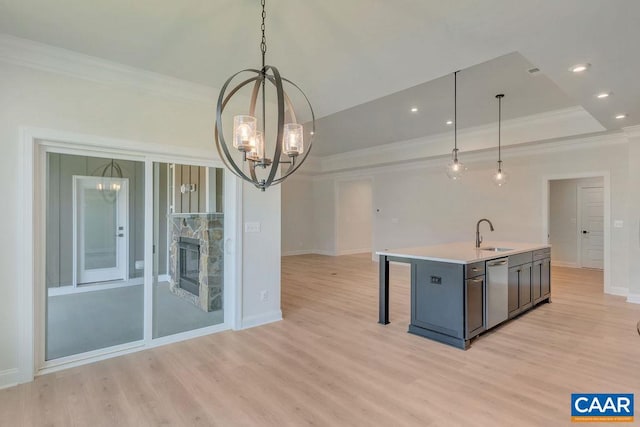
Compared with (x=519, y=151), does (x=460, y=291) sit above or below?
below

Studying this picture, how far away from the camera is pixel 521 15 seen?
2.24 m

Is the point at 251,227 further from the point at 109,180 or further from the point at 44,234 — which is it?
the point at 44,234

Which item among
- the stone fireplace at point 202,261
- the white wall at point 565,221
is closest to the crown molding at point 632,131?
the white wall at point 565,221

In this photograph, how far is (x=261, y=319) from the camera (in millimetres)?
4125

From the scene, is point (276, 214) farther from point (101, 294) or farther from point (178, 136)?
point (101, 294)

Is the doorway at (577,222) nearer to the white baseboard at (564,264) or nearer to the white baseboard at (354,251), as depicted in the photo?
the white baseboard at (564,264)

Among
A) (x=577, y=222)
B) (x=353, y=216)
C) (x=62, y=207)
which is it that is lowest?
(x=577, y=222)

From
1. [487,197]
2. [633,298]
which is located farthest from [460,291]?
[487,197]

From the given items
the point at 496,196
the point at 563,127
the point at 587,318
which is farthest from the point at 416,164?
the point at 587,318

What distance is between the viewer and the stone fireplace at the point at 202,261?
3953mm

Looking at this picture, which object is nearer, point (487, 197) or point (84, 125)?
point (84, 125)

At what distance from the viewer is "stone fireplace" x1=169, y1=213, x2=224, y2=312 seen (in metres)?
3.95

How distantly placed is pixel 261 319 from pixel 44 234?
234 cm

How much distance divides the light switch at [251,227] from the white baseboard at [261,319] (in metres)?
1.03
